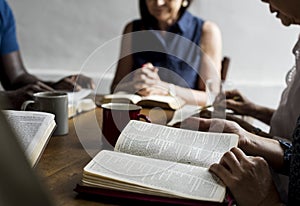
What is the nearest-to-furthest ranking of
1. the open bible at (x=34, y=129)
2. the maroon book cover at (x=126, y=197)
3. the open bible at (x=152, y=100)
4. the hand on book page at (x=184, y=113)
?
the maroon book cover at (x=126, y=197) → the open bible at (x=34, y=129) → the hand on book page at (x=184, y=113) → the open bible at (x=152, y=100)

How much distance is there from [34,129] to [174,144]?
295 millimetres

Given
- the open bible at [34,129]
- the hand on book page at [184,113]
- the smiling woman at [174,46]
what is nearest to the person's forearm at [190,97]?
the hand on book page at [184,113]

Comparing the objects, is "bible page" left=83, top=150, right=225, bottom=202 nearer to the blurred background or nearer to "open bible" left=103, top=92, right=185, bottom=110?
"open bible" left=103, top=92, right=185, bottom=110

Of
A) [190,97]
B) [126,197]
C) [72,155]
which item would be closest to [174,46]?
[190,97]

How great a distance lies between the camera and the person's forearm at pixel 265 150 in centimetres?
103

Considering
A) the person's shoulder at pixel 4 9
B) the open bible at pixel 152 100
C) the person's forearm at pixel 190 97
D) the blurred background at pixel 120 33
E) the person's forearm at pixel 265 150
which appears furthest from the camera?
the blurred background at pixel 120 33

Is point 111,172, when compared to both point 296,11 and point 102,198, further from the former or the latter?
point 296,11

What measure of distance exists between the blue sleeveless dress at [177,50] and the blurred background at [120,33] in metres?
0.62

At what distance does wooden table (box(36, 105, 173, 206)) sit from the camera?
30.4 inches

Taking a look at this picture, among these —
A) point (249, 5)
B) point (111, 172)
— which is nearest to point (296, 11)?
point (111, 172)

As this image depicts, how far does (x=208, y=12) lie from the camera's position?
264 centimetres

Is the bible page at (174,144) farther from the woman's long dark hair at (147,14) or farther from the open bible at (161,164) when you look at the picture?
the woman's long dark hair at (147,14)

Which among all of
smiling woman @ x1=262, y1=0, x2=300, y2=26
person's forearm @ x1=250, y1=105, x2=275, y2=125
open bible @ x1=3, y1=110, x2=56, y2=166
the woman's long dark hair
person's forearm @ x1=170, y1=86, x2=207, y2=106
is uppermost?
smiling woman @ x1=262, y1=0, x2=300, y2=26

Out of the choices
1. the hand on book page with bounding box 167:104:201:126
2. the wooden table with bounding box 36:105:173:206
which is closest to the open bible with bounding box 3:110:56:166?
the wooden table with bounding box 36:105:173:206
